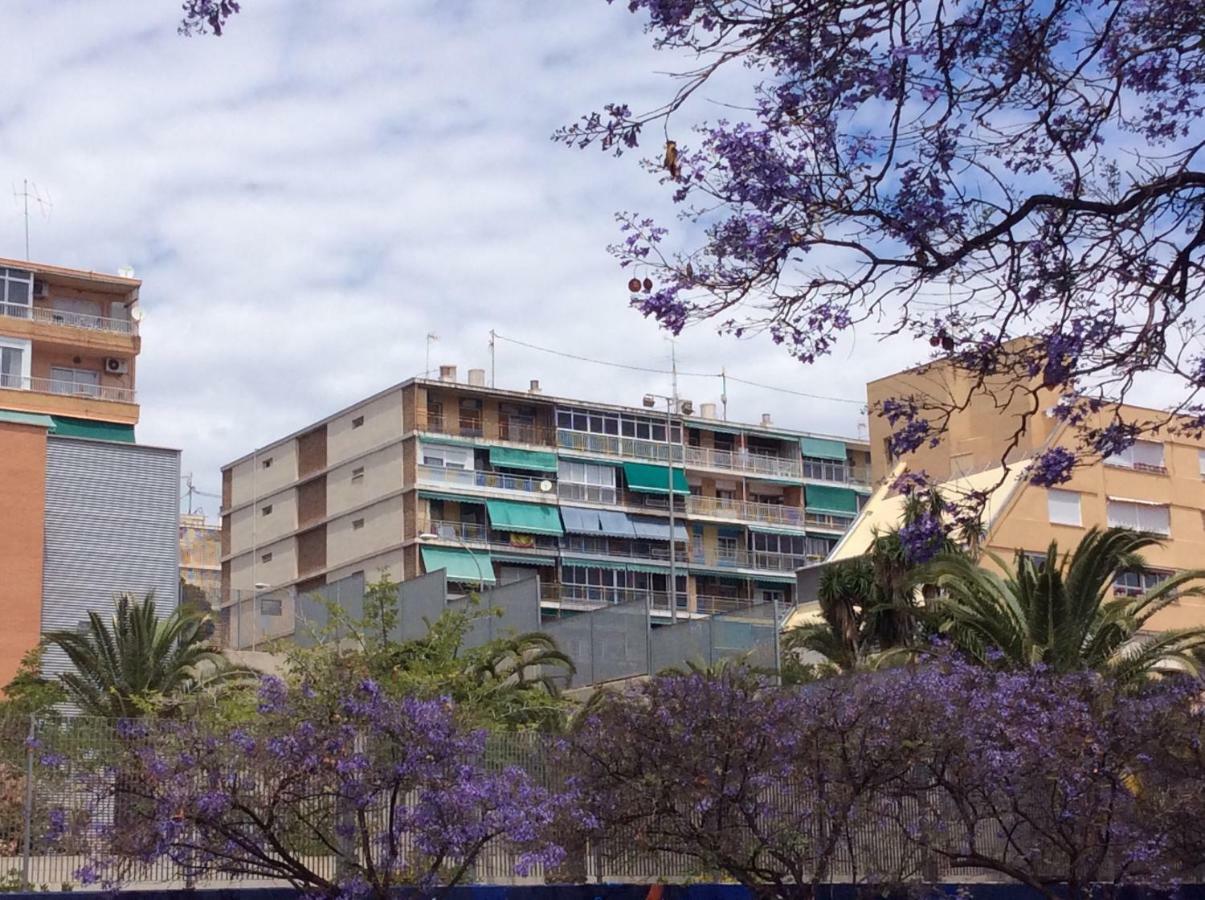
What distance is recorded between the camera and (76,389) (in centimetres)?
6097

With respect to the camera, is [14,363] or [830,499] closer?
[14,363]

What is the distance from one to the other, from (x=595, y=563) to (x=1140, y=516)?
30.2 metres

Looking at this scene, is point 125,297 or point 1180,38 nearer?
point 1180,38

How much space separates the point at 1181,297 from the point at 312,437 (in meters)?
72.6

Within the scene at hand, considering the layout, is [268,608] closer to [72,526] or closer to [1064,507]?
[72,526]

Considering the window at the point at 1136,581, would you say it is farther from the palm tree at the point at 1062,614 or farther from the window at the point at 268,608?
the window at the point at 268,608

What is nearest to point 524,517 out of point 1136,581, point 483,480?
point 483,480

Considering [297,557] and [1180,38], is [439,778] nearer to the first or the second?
[1180,38]

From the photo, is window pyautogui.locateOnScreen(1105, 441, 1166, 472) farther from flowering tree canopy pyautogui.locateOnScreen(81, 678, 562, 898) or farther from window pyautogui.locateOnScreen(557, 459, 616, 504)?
flowering tree canopy pyautogui.locateOnScreen(81, 678, 562, 898)

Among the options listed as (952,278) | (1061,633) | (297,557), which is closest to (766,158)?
(952,278)

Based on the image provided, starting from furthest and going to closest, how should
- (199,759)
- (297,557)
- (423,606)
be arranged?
(297,557) → (423,606) → (199,759)

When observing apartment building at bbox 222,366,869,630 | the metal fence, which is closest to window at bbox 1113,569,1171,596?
apartment building at bbox 222,366,869,630

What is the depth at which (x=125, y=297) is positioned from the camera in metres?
63.7

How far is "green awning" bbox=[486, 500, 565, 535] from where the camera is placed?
75.0 meters
